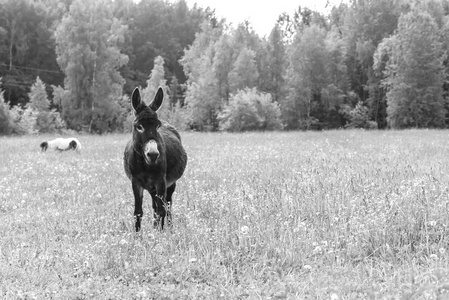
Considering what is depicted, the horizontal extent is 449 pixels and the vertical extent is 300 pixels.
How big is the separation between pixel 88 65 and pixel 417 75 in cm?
3917

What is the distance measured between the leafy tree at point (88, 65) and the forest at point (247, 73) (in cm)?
12

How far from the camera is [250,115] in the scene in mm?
46844

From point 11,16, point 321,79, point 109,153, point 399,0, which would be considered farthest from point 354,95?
point 11,16

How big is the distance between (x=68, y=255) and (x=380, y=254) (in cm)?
358

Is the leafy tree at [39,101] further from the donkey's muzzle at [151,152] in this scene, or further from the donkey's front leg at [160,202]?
the donkey's muzzle at [151,152]

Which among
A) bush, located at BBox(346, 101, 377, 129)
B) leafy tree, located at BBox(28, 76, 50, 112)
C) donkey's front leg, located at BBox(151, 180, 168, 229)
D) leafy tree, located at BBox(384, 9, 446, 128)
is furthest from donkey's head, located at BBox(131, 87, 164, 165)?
bush, located at BBox(346, 101, 377, 129)

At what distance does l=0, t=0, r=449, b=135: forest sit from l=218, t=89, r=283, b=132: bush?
0.12 meters

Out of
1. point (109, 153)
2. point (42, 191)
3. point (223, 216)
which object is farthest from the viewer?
point (109, 153)

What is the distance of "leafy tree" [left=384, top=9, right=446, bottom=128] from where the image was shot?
52156 mm

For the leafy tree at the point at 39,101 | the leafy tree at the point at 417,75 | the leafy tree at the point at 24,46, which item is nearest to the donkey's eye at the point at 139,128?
the leafy tree at the point at 39,101

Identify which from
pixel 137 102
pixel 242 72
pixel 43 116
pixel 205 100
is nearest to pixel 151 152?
pixel 137 102

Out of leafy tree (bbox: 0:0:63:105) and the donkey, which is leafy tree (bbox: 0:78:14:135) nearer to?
leafy tree (bbox: 0:0:63:105)

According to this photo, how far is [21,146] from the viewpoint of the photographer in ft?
71.1

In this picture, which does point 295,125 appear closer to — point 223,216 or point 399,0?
point 399,0
